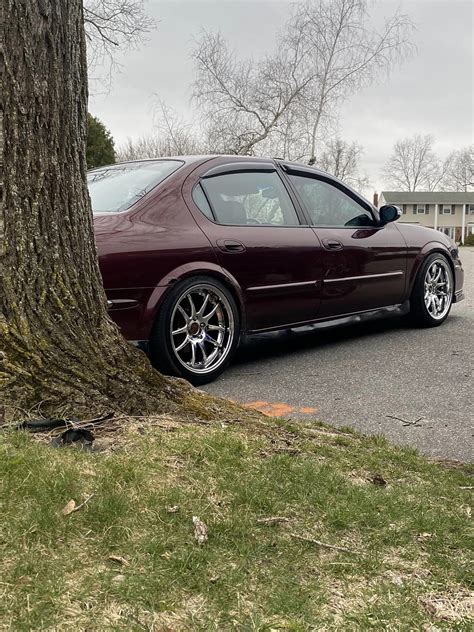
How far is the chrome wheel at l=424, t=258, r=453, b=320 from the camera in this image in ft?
21.4

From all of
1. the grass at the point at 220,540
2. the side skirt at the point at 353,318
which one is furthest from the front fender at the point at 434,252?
the grass at the point at 220,540

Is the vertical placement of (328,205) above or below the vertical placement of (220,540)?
above

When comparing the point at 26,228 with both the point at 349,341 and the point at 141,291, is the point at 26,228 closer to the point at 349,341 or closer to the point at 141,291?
the point at 141,291

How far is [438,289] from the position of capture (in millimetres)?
6676

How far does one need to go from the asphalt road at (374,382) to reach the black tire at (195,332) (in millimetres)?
191

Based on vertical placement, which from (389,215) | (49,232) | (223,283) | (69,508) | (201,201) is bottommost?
(69,508)

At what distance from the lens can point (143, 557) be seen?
176 cm

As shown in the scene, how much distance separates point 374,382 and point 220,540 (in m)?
2.92

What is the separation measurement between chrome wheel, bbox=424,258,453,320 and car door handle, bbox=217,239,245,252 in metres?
2.49

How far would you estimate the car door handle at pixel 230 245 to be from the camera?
15.3 ft

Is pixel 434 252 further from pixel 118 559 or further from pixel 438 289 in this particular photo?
pixel 118 559

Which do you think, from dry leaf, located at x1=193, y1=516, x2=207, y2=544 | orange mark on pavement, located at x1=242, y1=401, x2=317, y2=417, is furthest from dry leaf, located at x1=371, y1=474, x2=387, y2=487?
orange mark on pavement, located at x1=242, y1=401, x2=317, y2=417

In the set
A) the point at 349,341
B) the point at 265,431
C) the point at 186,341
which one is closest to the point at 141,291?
the point at 186,341

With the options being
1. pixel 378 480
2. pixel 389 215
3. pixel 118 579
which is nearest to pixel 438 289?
pixel 389 215
